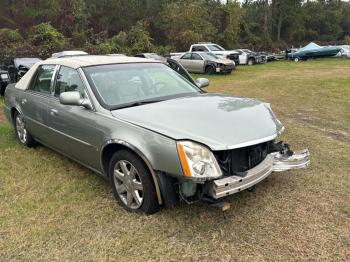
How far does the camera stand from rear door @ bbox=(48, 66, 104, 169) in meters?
4.01

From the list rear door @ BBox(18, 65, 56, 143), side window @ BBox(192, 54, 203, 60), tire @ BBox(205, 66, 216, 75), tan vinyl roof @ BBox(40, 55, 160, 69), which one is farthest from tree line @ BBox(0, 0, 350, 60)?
tan vinyl roof @ BBox(40, 55, 160, 69)

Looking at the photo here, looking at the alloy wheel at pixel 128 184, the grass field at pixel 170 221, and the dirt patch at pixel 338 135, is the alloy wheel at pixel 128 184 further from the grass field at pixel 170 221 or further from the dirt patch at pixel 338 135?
the dirt patch at pixel 338 135

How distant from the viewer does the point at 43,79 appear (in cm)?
519

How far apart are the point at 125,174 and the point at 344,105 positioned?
790cm

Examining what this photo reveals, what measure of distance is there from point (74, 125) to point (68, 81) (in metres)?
0.65

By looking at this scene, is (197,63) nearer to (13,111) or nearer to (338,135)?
(338,135)

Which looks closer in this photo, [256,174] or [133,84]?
[256,174]

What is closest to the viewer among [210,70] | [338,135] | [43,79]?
[43,79]

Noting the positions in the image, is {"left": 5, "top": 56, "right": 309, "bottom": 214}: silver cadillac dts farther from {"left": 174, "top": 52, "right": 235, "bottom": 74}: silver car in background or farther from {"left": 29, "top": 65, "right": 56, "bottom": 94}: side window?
{"left": 174, "top": 52, "right": 235, "bottom": 74}: silver car in background

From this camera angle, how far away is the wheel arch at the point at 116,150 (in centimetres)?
339

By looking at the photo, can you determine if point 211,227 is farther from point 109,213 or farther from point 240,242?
point 109,213

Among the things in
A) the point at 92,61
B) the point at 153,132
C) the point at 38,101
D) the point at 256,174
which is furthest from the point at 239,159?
the point at 38,101

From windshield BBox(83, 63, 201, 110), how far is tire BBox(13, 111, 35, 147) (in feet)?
6.48

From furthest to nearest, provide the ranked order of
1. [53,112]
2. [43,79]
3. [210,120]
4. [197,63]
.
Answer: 1. [197,63]
2. [43,79]
3. [53,112]
4. [210,120]
